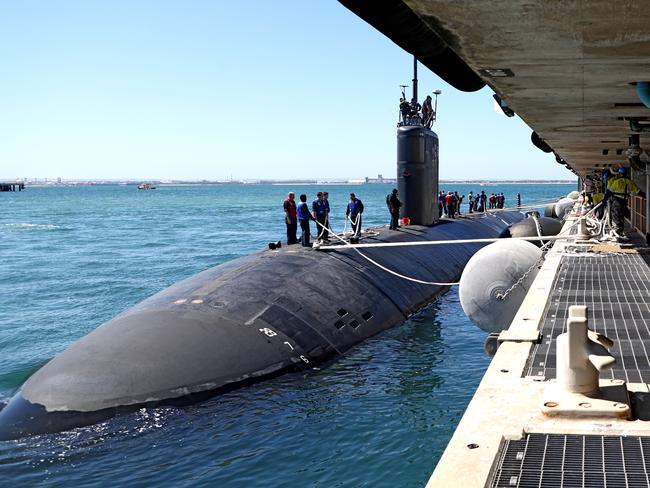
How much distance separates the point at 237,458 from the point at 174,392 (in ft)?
4.93

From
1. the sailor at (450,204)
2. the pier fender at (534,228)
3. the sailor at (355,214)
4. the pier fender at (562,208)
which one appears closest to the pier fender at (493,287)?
the sailor at (355,214)

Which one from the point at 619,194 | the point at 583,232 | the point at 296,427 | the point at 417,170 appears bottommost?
the point at 296,427

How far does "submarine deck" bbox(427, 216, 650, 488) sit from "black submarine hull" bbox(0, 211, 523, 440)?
474 cm

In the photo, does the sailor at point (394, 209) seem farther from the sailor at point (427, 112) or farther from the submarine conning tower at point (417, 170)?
the sailor at point (427, 112)

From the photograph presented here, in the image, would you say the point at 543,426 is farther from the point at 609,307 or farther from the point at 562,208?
the point at 562,208

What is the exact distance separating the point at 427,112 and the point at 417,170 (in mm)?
2092

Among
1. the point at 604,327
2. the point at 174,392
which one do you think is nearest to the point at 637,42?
the point at 604,327

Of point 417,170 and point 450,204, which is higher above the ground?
point 417,170

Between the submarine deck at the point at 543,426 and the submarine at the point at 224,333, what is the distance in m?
4.73

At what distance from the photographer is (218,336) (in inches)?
471

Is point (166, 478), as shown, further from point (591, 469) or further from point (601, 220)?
point (601, 220)

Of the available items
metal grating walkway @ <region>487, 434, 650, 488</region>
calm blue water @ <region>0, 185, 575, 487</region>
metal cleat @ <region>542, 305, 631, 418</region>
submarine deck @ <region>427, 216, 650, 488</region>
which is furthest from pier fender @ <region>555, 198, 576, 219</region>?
metal grating walkway @ <region>487, 434, 650, 488</region>

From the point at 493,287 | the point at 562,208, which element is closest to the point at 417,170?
the point at 493,287

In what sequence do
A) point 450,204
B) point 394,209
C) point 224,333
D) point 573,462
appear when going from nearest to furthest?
1. point 573,462
2. point 224,333
3. point 394,209
4. point 450,204
